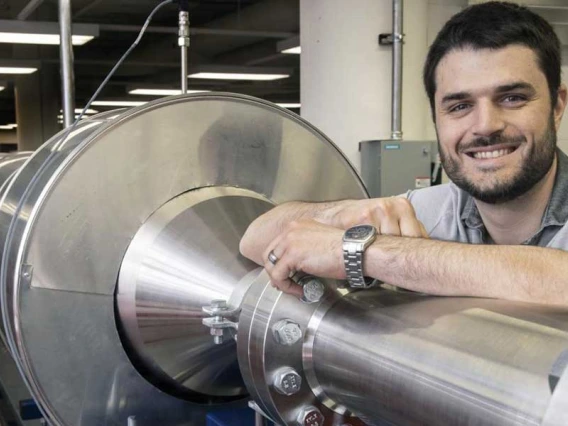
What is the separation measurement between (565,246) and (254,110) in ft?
1.47

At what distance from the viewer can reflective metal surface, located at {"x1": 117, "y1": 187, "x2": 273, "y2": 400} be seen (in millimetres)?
830

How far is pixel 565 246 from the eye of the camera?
37.5 inches

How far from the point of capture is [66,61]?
1.34m

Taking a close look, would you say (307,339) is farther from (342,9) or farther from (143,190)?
(342,9)

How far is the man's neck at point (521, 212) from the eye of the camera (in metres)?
1.01

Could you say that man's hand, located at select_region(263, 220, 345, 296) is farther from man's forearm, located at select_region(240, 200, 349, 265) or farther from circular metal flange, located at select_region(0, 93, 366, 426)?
circular metal flange, located at select_region(0, 93, 366, 426)

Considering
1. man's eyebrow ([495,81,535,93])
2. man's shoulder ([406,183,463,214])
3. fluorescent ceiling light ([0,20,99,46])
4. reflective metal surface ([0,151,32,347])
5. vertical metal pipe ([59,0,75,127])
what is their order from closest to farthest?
man's eyebrow ([495,81,535,93])
man's shoulder ([406,183,463,214])
vertical metal pipe ([59,0,75,127])
reflective metal surface ([0,151,32,347])
fluorescent ceiling light ([0,20,99,46])

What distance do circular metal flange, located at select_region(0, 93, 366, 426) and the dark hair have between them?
0.30 metres

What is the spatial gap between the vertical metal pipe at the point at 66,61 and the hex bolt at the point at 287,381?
2.70 feet

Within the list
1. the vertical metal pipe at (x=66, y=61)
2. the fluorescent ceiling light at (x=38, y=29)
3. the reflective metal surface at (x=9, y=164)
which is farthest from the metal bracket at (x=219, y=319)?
the fluorescent ceiling light at (x=38, y=29)

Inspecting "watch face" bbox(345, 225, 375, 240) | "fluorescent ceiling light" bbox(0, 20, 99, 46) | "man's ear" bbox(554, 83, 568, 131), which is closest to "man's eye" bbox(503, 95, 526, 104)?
"man's ear" bbox(554, 83, 568, 131)

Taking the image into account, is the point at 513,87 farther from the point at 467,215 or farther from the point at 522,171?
the point at 467,215

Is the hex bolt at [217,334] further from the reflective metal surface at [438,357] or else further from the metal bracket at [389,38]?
the metal bracket at [389,38]

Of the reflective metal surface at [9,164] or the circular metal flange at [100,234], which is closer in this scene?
the circular metal flange at [100,234]
